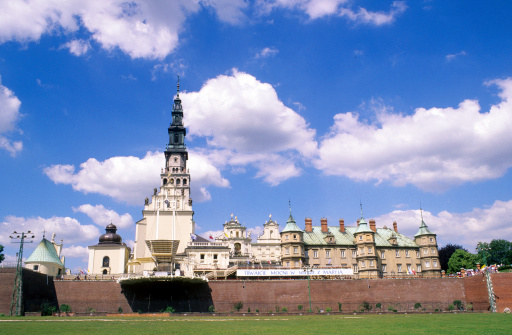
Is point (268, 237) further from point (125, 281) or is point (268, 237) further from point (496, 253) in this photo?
point (496, 253)

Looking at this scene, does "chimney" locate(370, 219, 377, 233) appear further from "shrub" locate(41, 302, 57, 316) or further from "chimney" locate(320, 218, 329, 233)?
→ "shrub" locate(41, 302, 57, 316)

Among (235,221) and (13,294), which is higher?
(235,221)

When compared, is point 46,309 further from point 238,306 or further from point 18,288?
point 238,306

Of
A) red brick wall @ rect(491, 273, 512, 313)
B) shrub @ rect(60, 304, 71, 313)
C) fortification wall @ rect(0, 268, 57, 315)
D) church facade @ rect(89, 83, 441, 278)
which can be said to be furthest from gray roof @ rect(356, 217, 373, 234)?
fortification wall @ rect(0, 268, 57, 315)

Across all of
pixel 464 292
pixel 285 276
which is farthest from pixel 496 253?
pixel 285 276

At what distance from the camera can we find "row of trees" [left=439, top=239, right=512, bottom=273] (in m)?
96.2

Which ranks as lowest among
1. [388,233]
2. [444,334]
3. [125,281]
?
[444,334]

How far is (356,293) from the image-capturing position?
64.9 meters

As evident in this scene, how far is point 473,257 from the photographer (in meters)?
97.2

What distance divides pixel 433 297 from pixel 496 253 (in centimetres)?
5022

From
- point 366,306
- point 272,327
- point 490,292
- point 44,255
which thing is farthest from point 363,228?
point 44,255

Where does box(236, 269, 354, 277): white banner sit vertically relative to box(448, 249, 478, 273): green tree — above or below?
below

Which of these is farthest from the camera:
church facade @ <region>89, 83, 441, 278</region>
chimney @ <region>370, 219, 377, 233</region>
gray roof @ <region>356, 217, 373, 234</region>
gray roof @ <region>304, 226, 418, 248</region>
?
chimney @ <region>370, 219, 377, 233</region>

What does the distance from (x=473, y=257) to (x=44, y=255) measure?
90713 millimetres
